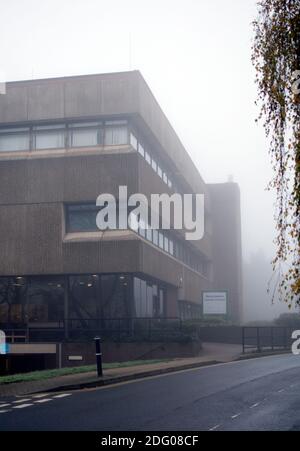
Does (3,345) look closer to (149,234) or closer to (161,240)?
(149,234)

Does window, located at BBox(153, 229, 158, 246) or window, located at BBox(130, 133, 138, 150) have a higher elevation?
window, located at BBox(130, 133, 138, 150)

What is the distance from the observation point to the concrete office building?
37.3 metres

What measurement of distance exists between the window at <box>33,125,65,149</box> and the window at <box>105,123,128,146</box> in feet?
7.95

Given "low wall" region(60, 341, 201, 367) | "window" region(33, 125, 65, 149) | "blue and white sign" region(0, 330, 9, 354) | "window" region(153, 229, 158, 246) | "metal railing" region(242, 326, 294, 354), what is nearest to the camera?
"low wall" region(60, 341, 201, 367)

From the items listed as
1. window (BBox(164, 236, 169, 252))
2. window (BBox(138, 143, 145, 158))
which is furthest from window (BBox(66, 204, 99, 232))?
window (BBox(164, 236, 169, 252))

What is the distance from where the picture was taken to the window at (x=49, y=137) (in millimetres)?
38625

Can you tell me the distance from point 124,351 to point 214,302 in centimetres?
2116

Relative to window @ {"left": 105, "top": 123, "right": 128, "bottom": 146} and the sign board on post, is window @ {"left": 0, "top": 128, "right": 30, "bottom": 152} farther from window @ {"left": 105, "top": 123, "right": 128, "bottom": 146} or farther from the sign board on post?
the sign board on post

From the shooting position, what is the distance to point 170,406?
49.3ft

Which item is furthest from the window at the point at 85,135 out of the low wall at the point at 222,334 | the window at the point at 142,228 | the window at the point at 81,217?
the low wall at the point at 222,334

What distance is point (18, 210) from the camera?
38.2 meters

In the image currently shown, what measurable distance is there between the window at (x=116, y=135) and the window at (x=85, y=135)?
45cm

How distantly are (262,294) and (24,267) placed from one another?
431 ft

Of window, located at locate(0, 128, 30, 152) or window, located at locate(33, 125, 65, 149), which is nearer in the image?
window, located at locate(33, 125, 65, 149)
